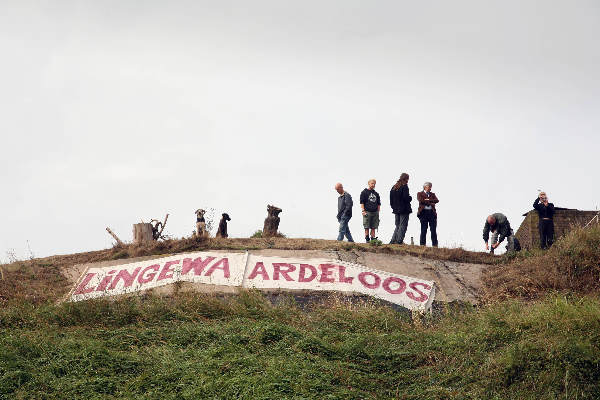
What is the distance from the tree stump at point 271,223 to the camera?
2227 cm

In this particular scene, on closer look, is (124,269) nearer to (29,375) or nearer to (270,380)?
(29,375)

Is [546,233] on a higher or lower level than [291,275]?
higher

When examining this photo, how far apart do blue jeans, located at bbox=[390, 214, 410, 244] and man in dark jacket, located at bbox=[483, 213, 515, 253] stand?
225 centimetres

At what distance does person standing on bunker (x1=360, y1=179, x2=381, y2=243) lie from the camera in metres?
20.6

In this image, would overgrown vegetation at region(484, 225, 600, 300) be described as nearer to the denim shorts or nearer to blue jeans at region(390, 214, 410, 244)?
blue jeans at region(390, 214, 410, 244)

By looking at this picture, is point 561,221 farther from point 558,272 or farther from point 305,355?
point 305,355

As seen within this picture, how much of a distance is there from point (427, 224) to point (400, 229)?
79 centimetres

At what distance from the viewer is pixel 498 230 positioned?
2017 cm

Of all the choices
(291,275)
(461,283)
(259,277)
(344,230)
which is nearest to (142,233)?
(259,277)

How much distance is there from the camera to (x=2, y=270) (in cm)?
1902

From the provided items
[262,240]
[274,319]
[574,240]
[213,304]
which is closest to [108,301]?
[213,304]

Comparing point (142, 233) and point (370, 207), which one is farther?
point (142, 233)

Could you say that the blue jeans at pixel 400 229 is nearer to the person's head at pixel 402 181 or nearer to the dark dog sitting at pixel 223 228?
the person's head at pixel 402 181

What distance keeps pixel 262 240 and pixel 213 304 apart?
6.24m
